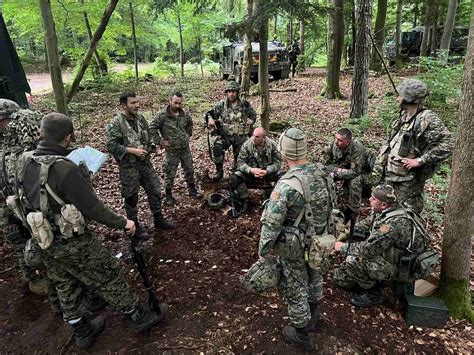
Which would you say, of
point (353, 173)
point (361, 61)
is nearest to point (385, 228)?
point (353, 173)

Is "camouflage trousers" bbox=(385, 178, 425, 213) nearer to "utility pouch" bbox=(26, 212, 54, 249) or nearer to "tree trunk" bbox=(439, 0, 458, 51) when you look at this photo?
"utility pouch" bbox=(26, 212, 54, 249)

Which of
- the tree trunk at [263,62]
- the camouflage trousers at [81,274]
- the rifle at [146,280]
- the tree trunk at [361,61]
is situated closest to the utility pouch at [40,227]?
the camouflage trousers at [81,274]

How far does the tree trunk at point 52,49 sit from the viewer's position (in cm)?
575

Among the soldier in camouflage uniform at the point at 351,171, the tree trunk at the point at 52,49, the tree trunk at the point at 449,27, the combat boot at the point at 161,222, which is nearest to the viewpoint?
the soldier in camouflage uniform at the point at 351,171

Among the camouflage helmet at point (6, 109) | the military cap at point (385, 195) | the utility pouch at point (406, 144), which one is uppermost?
the camouflage helmet at point (6, 109)

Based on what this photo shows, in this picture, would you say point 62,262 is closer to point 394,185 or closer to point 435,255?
point 435,255

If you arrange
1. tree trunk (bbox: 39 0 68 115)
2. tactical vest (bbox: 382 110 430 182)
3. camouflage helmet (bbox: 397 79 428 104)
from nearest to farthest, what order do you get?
camouflage helmet (bbox: 397 79 428 104) < tactical vest (bbox: 382 110 430 182) < tree trunk (bbox: 39 0 68 115)

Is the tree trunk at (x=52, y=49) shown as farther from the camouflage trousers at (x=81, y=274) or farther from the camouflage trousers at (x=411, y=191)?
the camouflage trousers at (x=411, y=191)

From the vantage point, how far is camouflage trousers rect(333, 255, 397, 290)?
132 inches

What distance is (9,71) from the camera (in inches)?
247

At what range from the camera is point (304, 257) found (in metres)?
2.90

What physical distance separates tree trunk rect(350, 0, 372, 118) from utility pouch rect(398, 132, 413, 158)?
4764 mm

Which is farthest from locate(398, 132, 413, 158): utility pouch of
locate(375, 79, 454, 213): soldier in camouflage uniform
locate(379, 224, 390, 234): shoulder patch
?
locate(379, 224, 390, 234): shoulder patch

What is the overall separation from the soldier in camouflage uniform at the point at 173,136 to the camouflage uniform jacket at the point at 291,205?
11.7ft
